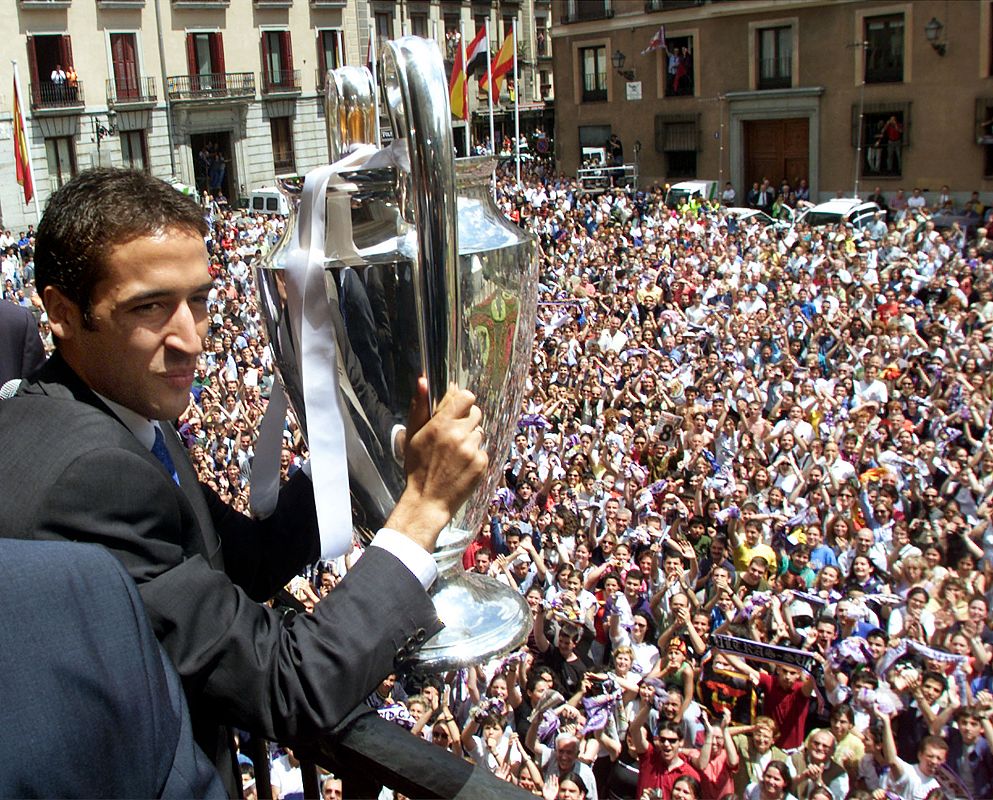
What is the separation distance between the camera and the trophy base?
4.44ft

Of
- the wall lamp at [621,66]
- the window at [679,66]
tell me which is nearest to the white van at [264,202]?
the wall lamp at [621,66]

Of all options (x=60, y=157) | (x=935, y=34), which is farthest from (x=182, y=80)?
(x=935, y=34)

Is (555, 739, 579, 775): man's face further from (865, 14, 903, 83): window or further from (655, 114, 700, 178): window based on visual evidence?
(655, 114, 700, 178): window

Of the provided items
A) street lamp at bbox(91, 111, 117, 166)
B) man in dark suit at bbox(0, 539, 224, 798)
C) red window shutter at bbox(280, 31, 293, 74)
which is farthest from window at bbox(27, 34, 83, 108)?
man in dark suit at bbox(0, 539, 224, 798)

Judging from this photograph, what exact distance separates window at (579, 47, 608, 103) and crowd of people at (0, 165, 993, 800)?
17328 mm

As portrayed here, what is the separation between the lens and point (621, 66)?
28078 mm

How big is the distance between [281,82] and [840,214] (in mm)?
17262

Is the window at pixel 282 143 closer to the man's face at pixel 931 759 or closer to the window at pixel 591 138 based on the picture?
the window at pixel 591 138

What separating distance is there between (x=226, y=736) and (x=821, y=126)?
83.9 ft

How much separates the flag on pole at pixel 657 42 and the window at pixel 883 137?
4857 mm

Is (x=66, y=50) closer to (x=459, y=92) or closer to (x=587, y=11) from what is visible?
(x=587, y=11)

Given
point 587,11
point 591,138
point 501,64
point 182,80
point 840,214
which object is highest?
point 587,11

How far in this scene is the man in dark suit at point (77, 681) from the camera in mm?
803

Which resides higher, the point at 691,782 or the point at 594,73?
the point at 594,73
